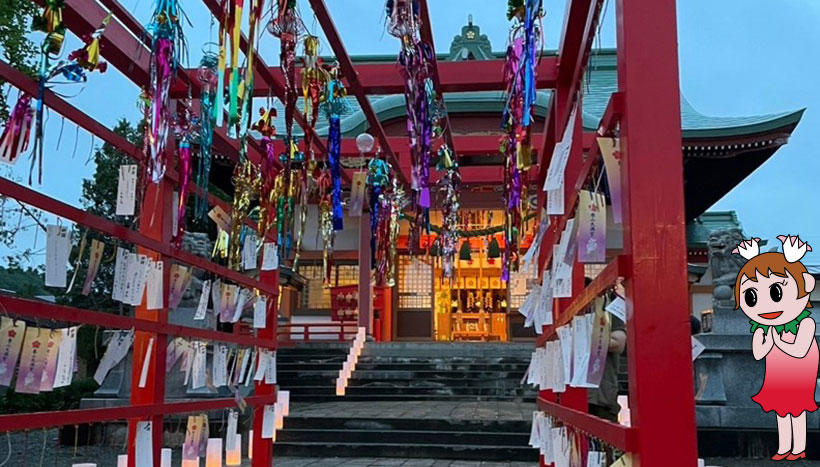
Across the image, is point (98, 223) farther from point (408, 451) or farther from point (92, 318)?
point (408, 451)

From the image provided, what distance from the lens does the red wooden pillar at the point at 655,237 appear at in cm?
152

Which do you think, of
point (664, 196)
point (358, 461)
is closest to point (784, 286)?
point (358, 461)

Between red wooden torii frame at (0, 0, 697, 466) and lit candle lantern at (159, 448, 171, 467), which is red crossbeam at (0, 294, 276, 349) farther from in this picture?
lit candle lantern at (159, 448, 171, 467)

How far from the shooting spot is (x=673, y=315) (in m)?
1.55

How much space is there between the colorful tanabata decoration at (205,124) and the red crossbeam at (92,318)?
632 millimetres

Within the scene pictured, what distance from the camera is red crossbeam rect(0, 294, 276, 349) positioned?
2.46 meters

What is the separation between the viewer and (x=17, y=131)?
259 centimetres

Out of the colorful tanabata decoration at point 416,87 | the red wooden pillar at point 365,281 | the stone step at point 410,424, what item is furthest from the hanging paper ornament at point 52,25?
the red wooden pillar at point 365,281

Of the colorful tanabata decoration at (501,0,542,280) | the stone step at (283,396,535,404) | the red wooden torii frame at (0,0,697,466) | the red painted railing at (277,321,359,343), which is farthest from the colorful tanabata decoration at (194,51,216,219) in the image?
the red painted railing at (277,321,359,343)

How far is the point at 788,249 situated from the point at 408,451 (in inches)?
204

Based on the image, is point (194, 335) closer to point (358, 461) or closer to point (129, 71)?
point (129, 71)

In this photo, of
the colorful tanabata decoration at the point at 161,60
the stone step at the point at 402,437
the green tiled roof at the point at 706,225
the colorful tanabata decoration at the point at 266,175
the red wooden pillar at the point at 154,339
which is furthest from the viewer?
the green tiled roof at the point at 706,225

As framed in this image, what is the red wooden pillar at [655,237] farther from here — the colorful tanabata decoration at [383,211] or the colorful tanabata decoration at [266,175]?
the colorful tanabata decoration at [383,211]

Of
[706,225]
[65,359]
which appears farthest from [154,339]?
[706,225]
